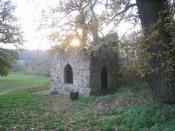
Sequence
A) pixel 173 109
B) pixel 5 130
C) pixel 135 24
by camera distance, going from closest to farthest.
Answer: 1. pixel 173 109
2. pixel 5 130
3. pixel 135 24

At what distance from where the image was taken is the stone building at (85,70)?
58.3ft

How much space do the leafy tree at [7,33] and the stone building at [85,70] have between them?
284 inches

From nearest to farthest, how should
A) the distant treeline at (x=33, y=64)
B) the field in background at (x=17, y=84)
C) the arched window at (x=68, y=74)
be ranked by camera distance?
the arched window at (x=68, y=74) → the field in background at (x=17, y=84) → the distant treeline at (x=33, y=64)

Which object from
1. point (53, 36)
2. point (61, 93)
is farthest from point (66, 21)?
point (61, 93)

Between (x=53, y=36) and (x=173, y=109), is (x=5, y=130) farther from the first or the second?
(x=53, y=36)

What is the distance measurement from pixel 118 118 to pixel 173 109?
163 centimetres

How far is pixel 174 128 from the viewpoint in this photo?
6.80 metres

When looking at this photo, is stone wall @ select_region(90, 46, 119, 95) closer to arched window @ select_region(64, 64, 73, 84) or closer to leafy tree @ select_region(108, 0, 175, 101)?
arched window @ select_region(64, 64, 73, 84)

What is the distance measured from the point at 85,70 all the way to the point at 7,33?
11.3m

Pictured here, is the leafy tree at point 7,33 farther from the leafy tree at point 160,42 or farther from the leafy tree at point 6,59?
the leafy tree at point 160,42

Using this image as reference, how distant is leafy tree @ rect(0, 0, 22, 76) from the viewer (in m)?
25.8

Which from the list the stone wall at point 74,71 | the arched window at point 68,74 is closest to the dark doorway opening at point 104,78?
the stone wall at point 74,71

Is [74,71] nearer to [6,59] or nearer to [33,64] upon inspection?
[6,59]

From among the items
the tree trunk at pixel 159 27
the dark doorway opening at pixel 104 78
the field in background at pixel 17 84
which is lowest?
the field in background at pixel 17 84
